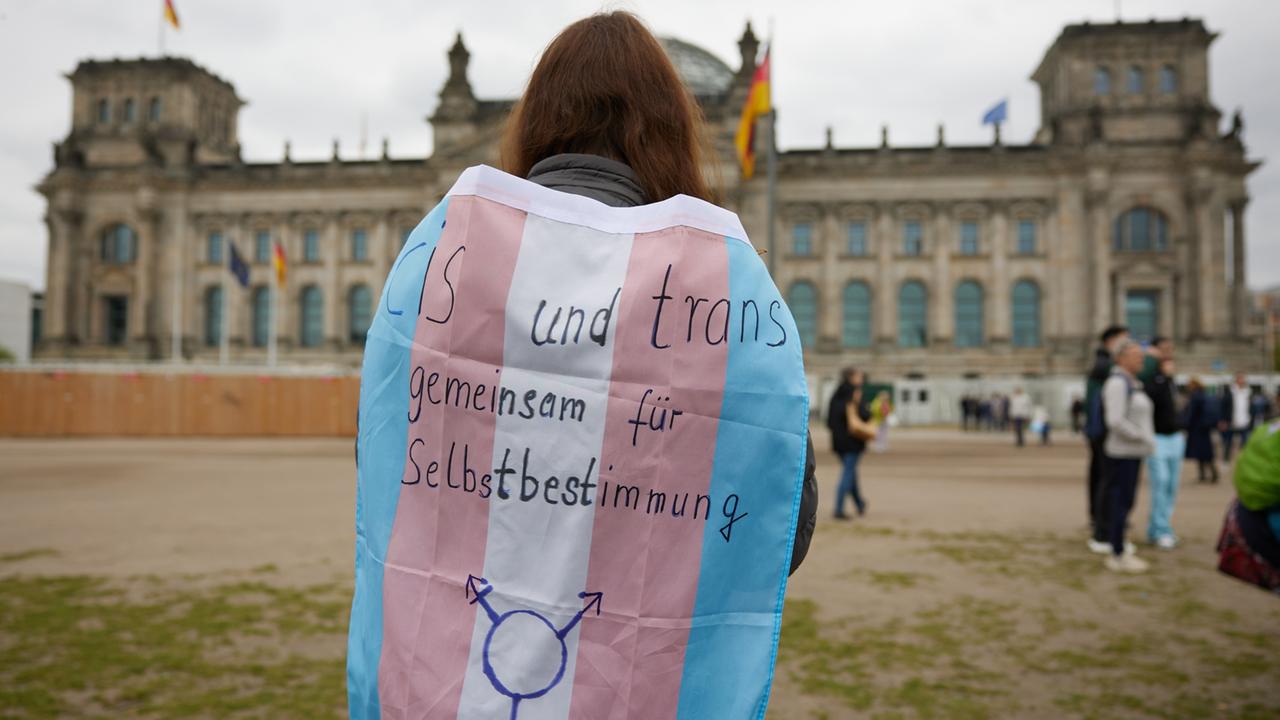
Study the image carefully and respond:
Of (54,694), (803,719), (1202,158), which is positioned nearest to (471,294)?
(803,719)

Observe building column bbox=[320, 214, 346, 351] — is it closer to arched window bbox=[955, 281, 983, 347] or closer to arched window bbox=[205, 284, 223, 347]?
arched window bbox=[205, 284, 223, 347]

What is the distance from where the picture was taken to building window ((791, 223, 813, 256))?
174 ft

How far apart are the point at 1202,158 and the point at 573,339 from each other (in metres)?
58.7

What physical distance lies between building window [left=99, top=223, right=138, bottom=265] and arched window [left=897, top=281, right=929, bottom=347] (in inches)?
2020

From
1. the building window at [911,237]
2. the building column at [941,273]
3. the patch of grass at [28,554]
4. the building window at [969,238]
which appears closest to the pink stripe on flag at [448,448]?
the patch of grass at [28,554]

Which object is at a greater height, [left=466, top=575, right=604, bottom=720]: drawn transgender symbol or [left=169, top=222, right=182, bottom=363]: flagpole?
[left=169, top=222, right=182, bottom=363]: flagpole

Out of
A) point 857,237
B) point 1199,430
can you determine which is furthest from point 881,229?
point 1199,430

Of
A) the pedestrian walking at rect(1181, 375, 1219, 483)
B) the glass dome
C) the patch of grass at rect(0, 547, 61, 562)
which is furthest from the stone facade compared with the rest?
the patch of grass at rect(0, 547, 61, 562)

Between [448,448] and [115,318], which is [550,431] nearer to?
[448,448]

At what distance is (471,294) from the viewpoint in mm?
1698

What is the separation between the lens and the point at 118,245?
193ft

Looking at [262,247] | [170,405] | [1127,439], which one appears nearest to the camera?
[1127,439]

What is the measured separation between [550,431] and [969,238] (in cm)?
5479

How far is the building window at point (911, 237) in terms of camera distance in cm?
5231
